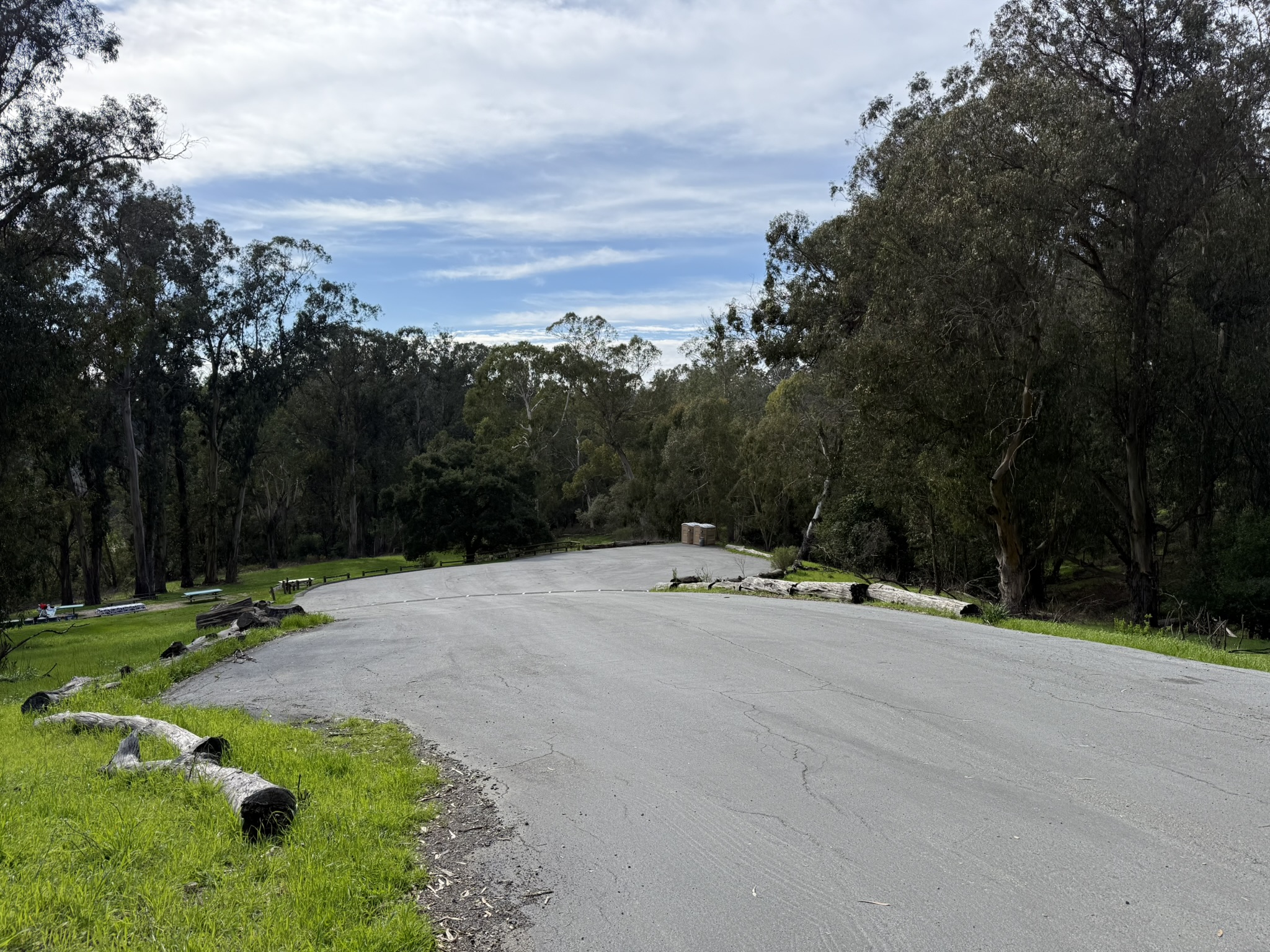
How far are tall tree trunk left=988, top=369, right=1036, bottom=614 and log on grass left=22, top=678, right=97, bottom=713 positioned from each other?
1933 cm

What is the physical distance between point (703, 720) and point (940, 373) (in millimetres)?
15691

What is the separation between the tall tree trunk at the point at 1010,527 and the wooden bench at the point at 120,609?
1141 inches

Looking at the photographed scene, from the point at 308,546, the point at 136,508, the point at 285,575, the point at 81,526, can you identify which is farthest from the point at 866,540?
the point at 308,546

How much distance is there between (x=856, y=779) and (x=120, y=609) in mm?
32602

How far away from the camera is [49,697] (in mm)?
10391

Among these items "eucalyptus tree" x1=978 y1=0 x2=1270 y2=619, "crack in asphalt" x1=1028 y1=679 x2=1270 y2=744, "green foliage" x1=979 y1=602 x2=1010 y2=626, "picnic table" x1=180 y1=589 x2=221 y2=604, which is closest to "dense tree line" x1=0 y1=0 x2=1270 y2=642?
"eucalyptus tree" x1=978 y1=0 x2=1270 y2=619

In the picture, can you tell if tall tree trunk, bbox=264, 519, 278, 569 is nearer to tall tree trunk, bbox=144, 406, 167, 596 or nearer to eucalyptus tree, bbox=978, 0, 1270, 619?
tall tree trunk, bbox=144, 406, 167, 596

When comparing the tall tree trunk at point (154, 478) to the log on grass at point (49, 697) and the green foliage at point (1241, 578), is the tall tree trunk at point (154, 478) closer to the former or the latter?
the log on grass at point (49, 697)

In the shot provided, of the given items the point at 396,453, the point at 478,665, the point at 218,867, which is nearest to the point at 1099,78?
the point at 478,665

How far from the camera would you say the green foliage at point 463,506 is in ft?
162

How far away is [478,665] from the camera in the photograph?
1195 centimetres

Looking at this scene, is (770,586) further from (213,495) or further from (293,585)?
(213,495)

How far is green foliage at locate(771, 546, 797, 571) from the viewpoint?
35562mm

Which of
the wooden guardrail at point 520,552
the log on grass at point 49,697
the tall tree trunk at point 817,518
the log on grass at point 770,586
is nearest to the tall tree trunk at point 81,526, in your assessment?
the wooden guardrail at point 520,552
